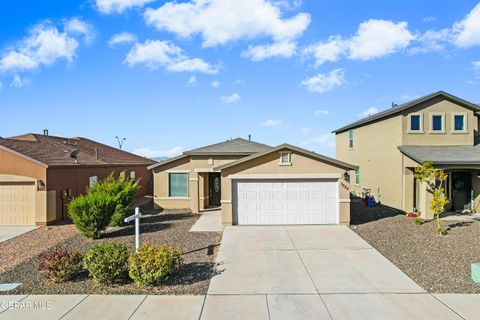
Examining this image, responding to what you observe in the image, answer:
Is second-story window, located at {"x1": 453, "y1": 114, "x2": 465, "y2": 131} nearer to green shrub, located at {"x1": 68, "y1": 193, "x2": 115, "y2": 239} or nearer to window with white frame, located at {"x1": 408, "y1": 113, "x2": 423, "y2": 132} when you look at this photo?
window with white frame, located at {"x1": 408, "y1": 113, "x2": 423, "y2": 132}

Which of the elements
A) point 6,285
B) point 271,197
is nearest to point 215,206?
point 271,197

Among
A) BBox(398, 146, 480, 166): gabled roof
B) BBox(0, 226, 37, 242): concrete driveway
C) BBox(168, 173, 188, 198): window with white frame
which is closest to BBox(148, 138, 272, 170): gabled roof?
BBox(168, 173, 188, 198): window with white frame

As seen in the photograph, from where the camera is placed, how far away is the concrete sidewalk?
6047 mm

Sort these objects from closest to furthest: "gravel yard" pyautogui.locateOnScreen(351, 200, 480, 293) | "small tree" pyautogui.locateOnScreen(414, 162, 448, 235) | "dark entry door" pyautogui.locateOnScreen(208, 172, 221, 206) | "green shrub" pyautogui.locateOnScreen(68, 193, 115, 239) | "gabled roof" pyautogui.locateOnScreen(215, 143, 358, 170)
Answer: "gravel yard" pyautogui.locateOnScreen(351, 200, 480, 293)
"green shrub" pyautogui.locateOnScreen(68, 193, 115, 239)
"small tree" pyautogui.locateOnScreen(414, 162, 448, 235)
"gabled roof" pyautogui.locateOnScreen(215, 143, 358, 170)
"dark entry door" pyautogui.locateOnScreen(208, 172, 221, 206)

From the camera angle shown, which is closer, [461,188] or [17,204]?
[17,204]

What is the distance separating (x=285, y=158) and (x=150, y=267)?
8498 mm

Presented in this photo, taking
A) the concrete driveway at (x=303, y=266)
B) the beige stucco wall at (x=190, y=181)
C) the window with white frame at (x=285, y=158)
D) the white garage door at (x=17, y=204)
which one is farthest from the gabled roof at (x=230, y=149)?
the white garage door at (x=17, y=204)

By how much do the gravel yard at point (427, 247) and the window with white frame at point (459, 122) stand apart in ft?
18.5

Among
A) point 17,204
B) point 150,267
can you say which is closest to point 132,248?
point 150,267

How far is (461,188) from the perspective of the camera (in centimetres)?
1661

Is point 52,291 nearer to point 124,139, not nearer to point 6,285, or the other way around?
point 6,285

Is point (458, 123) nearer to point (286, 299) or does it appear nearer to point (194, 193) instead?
point (194, 193)

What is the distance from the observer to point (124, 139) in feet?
157

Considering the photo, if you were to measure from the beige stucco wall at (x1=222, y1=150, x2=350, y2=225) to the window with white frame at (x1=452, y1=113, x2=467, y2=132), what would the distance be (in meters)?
8.04
